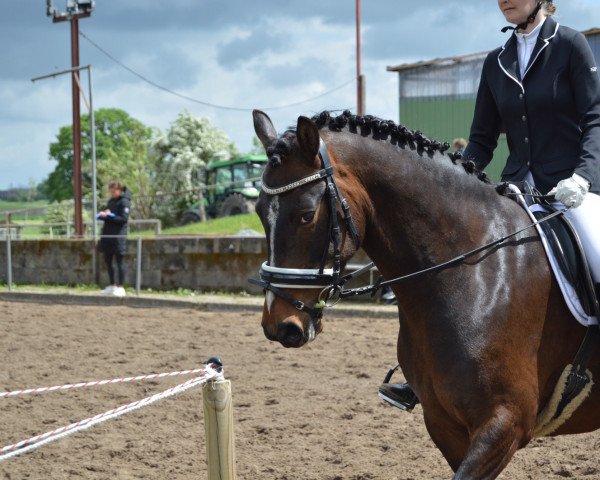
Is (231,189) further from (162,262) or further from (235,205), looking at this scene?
(162,262)

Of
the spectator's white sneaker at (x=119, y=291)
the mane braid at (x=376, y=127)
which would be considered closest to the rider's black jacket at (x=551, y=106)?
the mane braid at (x=376, y=127)

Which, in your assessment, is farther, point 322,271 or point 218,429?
point 218,429

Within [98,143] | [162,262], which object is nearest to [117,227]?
[162,262]

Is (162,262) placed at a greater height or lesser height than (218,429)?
greater

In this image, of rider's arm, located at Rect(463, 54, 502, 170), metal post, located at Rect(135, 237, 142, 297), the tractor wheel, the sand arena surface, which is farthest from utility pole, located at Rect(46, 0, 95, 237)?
rider's arm, located at Rect(463, 54, 502, 170)

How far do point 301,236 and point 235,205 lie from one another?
2935 centimetres

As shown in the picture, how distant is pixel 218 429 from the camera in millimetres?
4332

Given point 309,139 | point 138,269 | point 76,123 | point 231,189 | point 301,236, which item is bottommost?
point 138,269

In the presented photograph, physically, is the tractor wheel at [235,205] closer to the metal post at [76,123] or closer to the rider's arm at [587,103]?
the metal post at [76,123]

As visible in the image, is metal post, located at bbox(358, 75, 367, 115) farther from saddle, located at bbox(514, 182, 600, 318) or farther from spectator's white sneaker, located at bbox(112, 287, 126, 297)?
saddle, located at bbox(514, 182, 600, 318)

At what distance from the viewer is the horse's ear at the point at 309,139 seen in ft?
12.1

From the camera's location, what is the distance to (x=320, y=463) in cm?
625

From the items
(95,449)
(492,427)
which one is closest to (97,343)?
(95,449)

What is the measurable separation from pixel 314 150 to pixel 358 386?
535 cm
